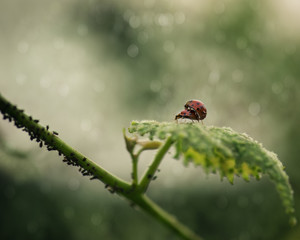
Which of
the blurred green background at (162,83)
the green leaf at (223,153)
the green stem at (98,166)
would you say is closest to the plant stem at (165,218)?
the green stem at (98,166)

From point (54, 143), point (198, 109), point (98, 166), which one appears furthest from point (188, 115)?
point (54, 143)

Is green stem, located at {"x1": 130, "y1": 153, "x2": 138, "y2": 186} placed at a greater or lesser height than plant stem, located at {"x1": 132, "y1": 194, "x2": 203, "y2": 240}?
greater

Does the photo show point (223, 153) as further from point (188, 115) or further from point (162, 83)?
point (162, 83)

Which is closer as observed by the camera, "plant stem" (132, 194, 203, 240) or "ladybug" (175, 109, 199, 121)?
"plant stem" (132, 194, 203, 240)

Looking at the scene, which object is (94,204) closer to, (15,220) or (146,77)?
(15,220)

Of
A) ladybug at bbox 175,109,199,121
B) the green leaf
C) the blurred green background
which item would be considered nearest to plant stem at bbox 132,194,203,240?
the green leaf

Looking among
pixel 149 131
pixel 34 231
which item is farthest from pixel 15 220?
pixel 149 131

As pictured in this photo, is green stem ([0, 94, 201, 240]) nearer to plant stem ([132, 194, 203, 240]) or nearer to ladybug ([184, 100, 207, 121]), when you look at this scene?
plant stem ([132, 194, 203, 240])
